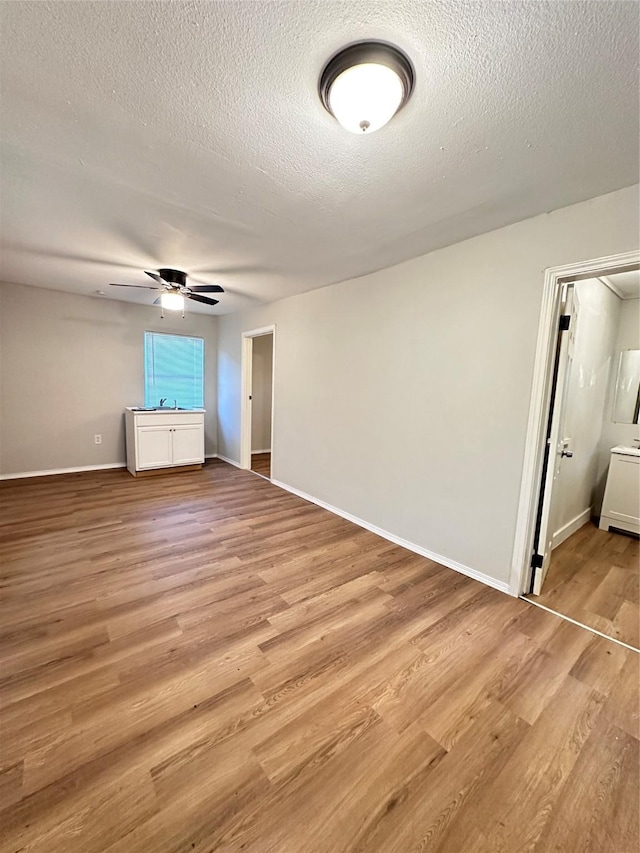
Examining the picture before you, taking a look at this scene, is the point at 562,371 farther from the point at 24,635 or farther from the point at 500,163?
the point at 24,635

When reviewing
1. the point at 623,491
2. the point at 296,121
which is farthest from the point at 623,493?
the point at 296,121

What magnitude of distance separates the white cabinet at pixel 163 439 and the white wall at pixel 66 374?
1.59 feet

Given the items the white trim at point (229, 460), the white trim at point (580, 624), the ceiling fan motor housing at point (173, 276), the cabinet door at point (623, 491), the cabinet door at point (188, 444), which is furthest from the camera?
the white trim at point (229, 460)

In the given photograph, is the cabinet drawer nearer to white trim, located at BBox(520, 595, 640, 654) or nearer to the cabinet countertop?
the cabinet countertop

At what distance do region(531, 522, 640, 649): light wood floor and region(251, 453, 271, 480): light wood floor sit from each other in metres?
3.51

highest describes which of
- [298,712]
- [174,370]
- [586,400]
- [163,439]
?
[174,370]

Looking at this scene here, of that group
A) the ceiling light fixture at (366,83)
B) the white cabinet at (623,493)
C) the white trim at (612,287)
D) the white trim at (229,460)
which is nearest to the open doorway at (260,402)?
the white trim at (229,460)

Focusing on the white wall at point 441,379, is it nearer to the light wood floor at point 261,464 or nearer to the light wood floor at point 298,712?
the light wood floor at point 298,712

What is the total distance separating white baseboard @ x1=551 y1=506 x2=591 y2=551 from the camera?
3.00m

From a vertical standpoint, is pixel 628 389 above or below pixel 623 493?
above

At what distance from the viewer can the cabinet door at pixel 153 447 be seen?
4.71 meters

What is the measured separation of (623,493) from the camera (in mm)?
3203

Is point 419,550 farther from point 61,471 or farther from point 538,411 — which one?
point 61,471

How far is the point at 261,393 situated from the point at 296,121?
17.3 ft
